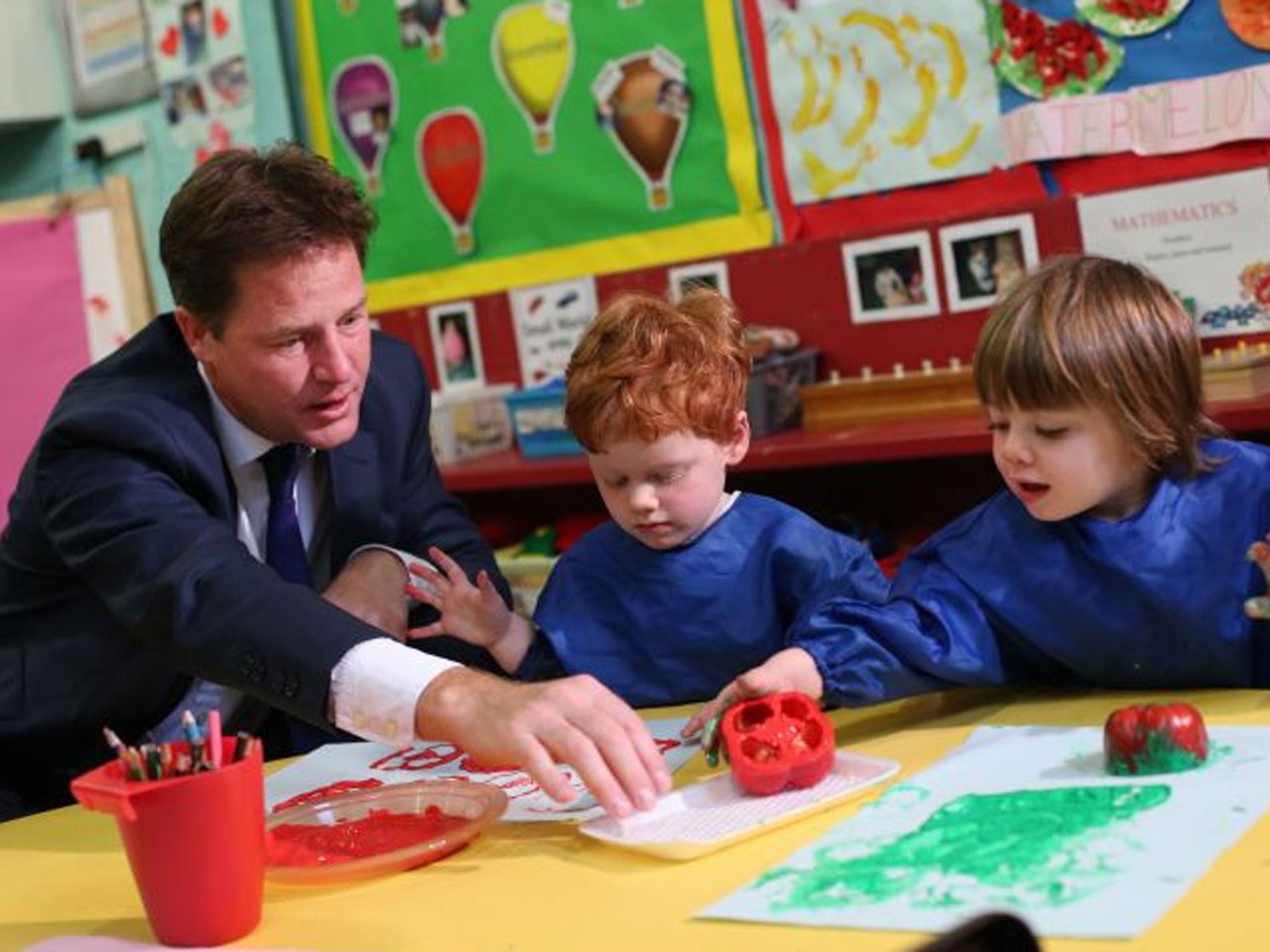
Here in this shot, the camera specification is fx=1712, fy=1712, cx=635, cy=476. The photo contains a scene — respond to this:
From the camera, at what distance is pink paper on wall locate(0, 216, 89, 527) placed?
407 centimetres

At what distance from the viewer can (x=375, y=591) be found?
2061 millimetres

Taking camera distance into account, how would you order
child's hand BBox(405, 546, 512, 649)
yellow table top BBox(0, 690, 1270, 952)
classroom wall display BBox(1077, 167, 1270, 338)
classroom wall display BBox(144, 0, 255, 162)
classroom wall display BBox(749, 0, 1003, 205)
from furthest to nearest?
classroom wall display BBox(144, 0, 255, 162)
classroom wall display BBox(749, 0, 1003, 205)
classroom wall display BBox(1077, 167, 1270, 338)
child's hand BBox(405, 546, 512, 649)
yellow table top BBox(0, 690, 1270, 952)

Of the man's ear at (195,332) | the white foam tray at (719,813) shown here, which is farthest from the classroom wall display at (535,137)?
the white foam tray at (719,813)

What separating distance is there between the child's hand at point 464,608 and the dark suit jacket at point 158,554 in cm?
25

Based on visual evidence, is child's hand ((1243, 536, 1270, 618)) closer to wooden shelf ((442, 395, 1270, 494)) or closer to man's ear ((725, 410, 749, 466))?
man's ear ((725, 410, 749, 466))

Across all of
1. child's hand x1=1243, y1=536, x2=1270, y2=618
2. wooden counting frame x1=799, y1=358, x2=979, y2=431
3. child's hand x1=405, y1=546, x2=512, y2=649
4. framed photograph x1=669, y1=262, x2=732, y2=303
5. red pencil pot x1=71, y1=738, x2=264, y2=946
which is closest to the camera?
red pencil pot x1=71, y1=738, x2=264, y2=946

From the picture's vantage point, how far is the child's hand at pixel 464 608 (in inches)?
73.6

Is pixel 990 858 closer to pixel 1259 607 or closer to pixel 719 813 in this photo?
pixel 719 813

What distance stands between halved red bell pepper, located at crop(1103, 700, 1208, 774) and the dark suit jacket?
0.64 metres

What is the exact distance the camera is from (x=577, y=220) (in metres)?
3.41

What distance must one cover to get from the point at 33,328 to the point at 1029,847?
352cm

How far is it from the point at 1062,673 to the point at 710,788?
0.41m

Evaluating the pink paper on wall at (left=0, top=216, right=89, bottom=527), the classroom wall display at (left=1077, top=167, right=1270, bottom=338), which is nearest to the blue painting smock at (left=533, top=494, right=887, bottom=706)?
the classroom wall display at (left=1077, top=167, right=1270, bottom=338)

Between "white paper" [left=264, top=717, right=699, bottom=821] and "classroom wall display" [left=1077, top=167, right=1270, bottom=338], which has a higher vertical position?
"classroom wall display" [left=1077, top=167, right=1270, bottom=338]
